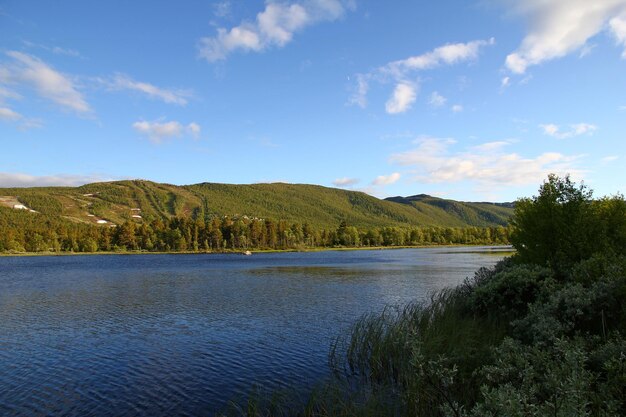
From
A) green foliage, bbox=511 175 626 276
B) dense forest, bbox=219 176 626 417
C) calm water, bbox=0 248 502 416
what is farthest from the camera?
green foliage, bbox=511 175 626 276

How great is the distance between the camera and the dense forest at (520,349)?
33.4 feet

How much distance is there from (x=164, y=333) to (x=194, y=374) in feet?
37.2

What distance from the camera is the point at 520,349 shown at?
15.4 m

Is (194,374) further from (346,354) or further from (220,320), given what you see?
(220,320)

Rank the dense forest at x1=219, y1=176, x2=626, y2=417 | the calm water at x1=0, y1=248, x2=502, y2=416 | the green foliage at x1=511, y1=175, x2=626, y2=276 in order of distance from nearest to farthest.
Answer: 1. the dense forest at x1=219, y1=176, x2=626, y2=417
2. the calm water at x1=0, y1=248, x2=502, y2=416
3. the green foliage at x1=511, y1=175, x2=626, y2=276

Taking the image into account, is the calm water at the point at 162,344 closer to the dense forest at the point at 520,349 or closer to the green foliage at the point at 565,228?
the dense forest at the point at 520,349

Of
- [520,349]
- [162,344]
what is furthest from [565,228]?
[162,344]

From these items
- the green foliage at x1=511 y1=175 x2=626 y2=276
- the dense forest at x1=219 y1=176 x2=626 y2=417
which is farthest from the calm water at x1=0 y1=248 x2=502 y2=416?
the green foliage at x1=511 y1=175 x2=626 y2=276

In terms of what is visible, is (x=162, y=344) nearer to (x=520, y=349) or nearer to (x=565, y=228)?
(x=520, y=349)

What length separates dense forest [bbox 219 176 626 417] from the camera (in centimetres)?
1017

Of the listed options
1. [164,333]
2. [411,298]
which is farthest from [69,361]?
[411,298]

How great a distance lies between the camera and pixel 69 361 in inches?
1027

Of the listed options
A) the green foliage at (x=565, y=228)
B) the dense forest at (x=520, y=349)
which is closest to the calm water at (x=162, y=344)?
the dense forest at (x=520, y=349)

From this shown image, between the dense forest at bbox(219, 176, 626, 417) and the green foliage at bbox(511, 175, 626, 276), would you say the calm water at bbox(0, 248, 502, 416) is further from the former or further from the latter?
the green foliage at bbox(511, 175, 626, 276)
